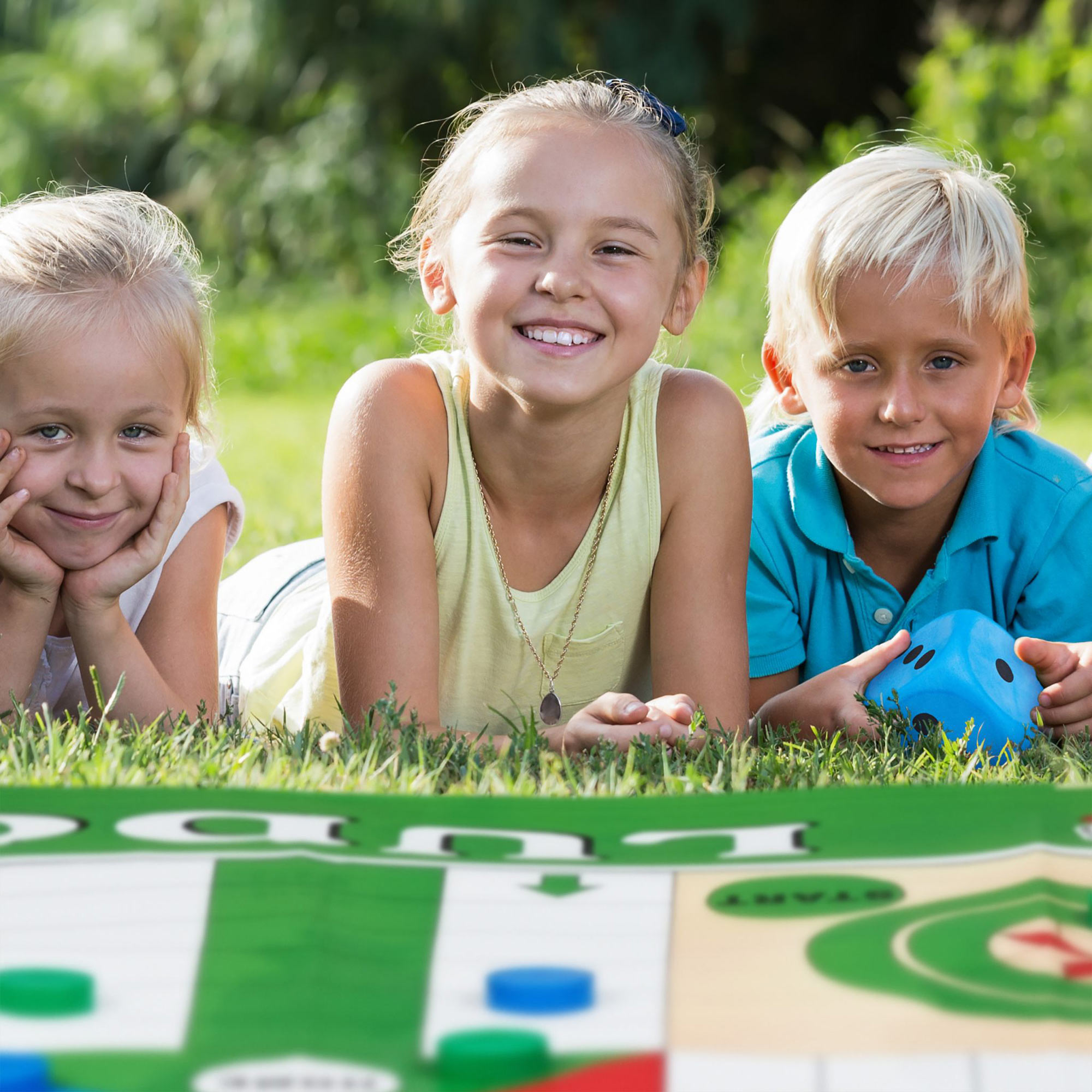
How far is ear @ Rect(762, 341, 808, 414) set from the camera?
3.21 metres

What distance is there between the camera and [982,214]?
3.04m

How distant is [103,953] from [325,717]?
63.3 inches

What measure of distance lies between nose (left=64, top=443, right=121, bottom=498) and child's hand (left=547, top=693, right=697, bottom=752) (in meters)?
0.94

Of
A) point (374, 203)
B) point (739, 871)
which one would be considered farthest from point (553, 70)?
point (739, 871)

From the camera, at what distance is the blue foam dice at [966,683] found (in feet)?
8.39

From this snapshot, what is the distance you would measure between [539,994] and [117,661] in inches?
59.2

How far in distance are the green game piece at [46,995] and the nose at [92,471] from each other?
132cm

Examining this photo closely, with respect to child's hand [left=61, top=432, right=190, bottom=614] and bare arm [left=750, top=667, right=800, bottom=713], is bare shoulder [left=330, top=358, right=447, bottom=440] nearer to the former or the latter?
child's hand [left=61, top=432, right=190, bottom=614]

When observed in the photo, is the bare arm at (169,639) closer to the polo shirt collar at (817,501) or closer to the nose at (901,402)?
the polo shirt collar at (817,501)

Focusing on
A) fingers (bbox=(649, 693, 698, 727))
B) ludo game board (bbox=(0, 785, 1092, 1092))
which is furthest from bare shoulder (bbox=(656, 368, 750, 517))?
ludo game board (bbox=(0, 785, 1092, 1092))

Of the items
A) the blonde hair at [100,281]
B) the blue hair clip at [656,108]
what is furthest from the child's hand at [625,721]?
the blue hair clip at [656,108]

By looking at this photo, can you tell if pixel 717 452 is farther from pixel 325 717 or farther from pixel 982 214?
pixel 325 717

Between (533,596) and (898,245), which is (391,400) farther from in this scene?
(898,245)

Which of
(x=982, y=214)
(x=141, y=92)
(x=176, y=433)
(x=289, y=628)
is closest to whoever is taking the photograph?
(x=176, y=433)
